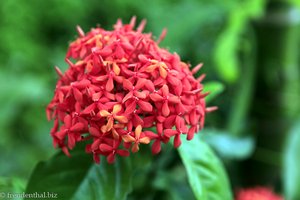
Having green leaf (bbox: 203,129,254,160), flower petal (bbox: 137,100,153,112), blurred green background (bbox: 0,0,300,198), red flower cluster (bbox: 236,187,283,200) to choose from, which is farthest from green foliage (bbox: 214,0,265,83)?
flower petal (bbox: 137,100,153,112)

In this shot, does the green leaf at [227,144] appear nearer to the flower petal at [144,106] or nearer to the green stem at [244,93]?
the green stem at [244,93]

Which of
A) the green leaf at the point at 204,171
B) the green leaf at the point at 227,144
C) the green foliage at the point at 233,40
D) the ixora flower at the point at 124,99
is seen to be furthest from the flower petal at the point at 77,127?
the green foliage at the point at 233,40

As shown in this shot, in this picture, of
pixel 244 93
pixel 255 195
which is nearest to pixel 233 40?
pixel 244 93

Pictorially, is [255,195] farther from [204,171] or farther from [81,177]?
[81,177]

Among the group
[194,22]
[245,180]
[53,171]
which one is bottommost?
[245,180]

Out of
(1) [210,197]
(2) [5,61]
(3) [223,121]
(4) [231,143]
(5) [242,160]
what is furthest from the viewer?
(2) [5,61]

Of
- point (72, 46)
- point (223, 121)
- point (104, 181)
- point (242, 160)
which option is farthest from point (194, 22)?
point (104, 181)

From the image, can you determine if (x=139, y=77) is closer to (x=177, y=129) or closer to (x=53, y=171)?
(x=177, y=129)
